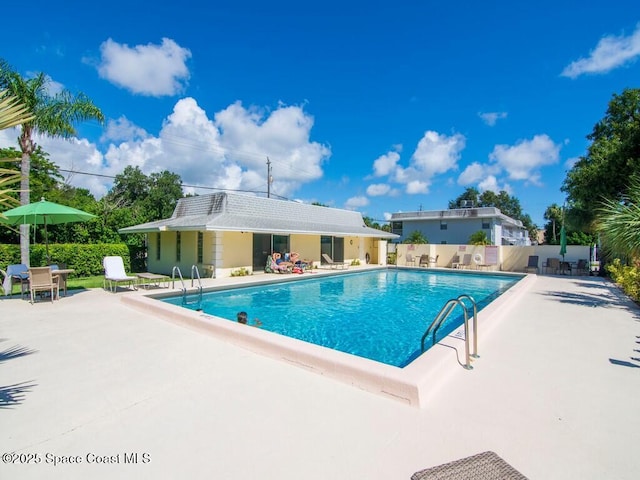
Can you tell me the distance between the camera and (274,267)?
17.9 metres

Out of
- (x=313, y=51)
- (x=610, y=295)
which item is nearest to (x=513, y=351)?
(x=610, y=295)

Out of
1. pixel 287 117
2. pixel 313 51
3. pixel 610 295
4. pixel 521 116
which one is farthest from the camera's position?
pixel 287 117

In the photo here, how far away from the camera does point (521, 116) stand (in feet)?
68.1

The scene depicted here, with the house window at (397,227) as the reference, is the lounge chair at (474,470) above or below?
below

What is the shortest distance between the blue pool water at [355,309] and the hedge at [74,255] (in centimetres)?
772

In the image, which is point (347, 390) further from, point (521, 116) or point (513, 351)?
point (521, 116)

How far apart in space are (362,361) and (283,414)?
1.40 meters

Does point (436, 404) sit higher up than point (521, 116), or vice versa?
point (521, 116)

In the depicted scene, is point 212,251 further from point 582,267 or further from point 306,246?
point 582,267

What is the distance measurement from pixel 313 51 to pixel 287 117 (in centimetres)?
783

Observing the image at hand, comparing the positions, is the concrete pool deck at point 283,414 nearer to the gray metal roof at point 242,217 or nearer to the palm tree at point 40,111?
the palm tree at point 40,111

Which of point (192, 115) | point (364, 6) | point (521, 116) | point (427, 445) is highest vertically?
point (192, 115)

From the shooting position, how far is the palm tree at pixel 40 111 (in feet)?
38.3

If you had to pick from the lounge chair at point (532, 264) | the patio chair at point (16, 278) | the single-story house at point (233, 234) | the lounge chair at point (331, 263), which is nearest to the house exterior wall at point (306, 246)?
the single-story house at point (233, 234)
